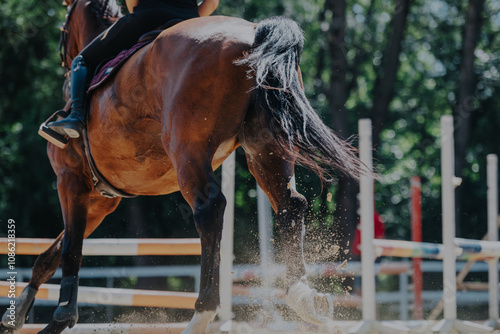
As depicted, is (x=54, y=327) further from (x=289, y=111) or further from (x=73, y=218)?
(x=289, y=111)

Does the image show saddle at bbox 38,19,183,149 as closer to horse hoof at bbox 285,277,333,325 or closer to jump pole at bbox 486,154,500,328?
horse hoof at bbox 285,277,333,325

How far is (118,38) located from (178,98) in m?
0.93

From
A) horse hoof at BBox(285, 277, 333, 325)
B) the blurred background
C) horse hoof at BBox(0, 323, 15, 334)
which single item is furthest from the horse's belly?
the blurred background

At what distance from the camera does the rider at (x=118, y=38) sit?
361 cm

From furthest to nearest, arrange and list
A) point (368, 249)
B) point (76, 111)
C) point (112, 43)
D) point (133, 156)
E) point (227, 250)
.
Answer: point (368, 249) < point (227, 250) < point (112, 43) < point (76, 111) < point (133, 156)

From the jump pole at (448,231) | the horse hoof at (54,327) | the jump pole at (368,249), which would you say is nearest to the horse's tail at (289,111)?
the jump pole at (368,249)

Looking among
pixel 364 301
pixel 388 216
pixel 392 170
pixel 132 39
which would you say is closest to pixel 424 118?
pixel 392 170

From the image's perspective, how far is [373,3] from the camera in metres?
16.9

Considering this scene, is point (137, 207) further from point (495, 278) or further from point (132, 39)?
point (132, 39)

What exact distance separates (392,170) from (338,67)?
5.54 m

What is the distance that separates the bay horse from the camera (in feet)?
9.75

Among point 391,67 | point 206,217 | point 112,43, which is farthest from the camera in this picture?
point 391,67

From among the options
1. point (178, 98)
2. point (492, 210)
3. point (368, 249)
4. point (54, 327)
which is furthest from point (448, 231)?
point (54, 327)

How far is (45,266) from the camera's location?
4273 millimetres
